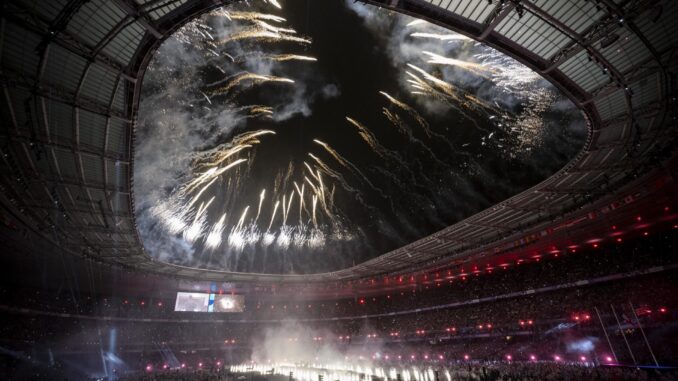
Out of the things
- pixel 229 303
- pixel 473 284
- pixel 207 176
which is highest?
pixel 207 176

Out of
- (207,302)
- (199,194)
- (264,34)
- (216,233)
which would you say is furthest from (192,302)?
(264,34)

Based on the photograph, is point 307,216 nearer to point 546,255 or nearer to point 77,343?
point 546,255

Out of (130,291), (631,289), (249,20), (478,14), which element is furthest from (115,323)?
(631,289)

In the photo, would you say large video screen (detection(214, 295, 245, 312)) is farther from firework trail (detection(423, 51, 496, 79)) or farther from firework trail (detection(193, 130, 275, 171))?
firework trail (detection(423, 51, 496, 79))

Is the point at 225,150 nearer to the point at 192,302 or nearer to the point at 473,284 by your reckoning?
the point at 192,302

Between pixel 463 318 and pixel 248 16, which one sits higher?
pixel 248 16

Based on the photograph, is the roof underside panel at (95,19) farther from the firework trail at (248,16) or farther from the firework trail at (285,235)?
the firework trail at (285,235)

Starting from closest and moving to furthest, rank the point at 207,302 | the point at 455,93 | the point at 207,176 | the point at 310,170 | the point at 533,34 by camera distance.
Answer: the point at 533,34, the point at 455,93, the point at 207,176, the point at 310,170, the point at 207,302
